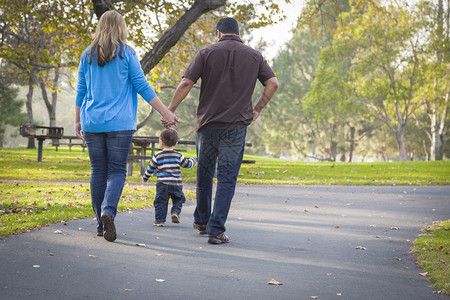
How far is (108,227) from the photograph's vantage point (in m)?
5.39

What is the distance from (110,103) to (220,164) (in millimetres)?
1320

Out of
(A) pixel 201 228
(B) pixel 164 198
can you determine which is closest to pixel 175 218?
(B) pixel 164 198

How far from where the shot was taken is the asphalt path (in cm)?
386

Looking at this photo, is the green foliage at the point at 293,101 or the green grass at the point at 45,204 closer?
the green grass at the point at 45,204

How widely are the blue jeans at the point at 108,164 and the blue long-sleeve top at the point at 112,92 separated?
0.10 metres

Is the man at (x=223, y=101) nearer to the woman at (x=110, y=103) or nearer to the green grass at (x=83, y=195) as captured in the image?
the woman at (x=110, y=103)

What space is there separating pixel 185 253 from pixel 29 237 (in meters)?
1.67

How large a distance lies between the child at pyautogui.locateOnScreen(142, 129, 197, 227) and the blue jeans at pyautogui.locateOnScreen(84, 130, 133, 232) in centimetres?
126

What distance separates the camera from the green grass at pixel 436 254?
Result: 169 inches

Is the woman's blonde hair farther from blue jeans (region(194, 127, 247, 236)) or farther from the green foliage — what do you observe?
the green foliage

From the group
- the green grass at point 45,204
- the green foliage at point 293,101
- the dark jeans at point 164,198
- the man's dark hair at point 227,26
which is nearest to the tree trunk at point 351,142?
the green foliage at point 293,101

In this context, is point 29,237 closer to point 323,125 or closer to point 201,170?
point 201,170

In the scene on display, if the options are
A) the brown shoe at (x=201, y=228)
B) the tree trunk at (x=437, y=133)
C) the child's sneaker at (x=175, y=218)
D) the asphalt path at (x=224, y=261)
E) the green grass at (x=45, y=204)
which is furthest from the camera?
the tree trunk at (x=437, y=133)

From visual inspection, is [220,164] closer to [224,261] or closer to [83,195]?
[224,261]
